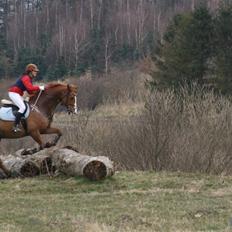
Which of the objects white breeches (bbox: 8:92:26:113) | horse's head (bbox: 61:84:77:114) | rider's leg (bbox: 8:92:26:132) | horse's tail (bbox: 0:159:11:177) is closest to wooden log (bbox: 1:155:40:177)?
horse's tail (bbox: 0:159:11:177)

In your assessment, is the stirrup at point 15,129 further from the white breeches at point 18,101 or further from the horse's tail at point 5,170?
the horse's tail at point 5,170

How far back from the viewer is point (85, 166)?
46.6 feet

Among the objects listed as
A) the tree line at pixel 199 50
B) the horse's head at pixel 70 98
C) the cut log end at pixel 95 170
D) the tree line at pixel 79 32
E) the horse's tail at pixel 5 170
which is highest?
the horse's head at pixel 70 98

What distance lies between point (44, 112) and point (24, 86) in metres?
0.86

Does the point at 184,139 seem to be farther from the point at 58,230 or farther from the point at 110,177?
A: the point at 58,230

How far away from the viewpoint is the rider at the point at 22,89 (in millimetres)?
14875

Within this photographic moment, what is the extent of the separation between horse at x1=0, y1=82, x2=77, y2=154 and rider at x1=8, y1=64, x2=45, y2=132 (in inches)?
7.7

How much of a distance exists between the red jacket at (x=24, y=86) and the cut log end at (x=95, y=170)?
2304 millimetres

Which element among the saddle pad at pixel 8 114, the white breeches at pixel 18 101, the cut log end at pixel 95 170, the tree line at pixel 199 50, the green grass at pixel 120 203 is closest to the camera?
the green grass at pixel 120 203

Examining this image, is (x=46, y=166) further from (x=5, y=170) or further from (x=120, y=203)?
(x=120, y=203)

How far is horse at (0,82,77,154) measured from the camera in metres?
15.1

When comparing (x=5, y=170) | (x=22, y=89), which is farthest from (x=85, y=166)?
(x=22, y=89)

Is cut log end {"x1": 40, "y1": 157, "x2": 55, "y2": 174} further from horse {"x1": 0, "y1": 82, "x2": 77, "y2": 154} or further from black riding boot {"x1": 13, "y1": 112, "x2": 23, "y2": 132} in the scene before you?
black riding boot {"x1": 13, "y1": 112, "x2": 23, "y2": 132}

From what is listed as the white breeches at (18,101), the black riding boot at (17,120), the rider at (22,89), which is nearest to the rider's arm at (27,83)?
the rider at (22,89)
